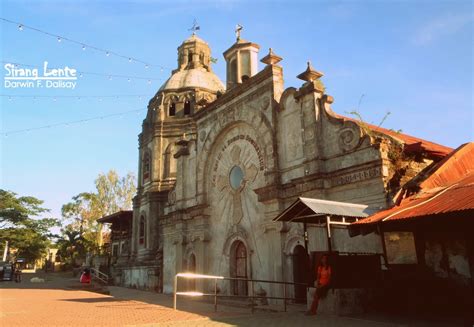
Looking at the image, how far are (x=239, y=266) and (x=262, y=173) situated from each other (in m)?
4.14

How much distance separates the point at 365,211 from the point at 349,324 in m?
3.51

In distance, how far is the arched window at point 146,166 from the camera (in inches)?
1160

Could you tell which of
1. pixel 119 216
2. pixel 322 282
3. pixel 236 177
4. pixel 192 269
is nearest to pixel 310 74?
pixel 236 177

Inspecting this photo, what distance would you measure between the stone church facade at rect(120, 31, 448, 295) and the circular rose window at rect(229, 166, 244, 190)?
5cm

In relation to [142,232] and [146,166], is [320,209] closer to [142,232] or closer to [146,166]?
[142,232]

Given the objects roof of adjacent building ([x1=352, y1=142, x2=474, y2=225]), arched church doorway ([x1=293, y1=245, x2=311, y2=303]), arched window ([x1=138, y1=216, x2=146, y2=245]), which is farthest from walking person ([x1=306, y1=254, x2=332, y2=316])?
arched window ([x1=138, y1=216, x2=146, y2=245])

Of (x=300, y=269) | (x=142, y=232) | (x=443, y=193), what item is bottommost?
(x=300, y=269)

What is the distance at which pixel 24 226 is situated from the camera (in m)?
45.2

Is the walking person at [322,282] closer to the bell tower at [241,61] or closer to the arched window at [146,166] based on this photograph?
the bell tower at [241,61]

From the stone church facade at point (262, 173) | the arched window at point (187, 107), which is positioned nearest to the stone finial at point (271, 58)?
the stone church facade at point (262, 173)

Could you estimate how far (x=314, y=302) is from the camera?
9188mm

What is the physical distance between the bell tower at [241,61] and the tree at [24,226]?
34.2 meters

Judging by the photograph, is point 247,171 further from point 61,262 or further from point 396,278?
point 61,262

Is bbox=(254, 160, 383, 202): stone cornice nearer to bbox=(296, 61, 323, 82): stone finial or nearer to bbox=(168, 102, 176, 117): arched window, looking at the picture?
bbox=(296, 61, 323, 82): stone finial
